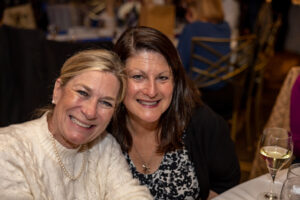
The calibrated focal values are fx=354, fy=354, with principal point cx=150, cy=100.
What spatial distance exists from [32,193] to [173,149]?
2.51ft

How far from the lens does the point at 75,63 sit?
139cm

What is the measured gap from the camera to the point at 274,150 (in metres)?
1.33

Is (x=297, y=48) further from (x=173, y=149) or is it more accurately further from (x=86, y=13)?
(x=173, y=149)

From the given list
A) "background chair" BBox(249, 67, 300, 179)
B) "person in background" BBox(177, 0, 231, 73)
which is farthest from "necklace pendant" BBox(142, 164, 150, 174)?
"person in background" BBox(177, 0, 231, 73)

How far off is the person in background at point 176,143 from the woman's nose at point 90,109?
1.17ft

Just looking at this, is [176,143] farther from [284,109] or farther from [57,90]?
[284,109]

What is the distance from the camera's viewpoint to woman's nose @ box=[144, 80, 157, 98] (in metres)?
1.62

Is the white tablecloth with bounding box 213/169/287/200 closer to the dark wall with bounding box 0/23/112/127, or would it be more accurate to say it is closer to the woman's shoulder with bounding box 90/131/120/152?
the woman's shoulder with bounding box 90/131/120/152

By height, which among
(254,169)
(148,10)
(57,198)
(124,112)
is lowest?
(254,169)

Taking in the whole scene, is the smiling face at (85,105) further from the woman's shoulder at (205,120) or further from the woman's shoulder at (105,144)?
the woman's shoulder at (205,120)

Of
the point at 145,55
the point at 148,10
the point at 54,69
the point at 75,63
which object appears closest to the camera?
the point at 75,63

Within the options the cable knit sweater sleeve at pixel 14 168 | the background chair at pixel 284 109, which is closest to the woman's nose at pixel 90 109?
the cable knit sweater sleeve at pixel 14 168

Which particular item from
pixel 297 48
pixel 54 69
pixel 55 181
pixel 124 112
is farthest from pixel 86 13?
pixel 297 48

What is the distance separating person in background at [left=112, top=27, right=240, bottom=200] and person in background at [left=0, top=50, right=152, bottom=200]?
0.97ft
